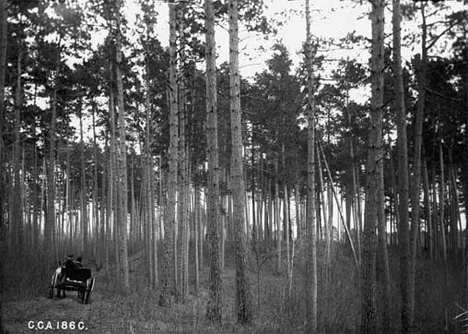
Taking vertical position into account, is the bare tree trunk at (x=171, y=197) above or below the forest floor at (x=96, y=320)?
above

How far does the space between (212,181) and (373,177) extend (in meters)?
3.88

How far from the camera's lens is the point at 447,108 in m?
19.5

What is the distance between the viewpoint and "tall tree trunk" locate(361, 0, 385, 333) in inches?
392

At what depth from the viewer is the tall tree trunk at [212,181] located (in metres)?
9.80

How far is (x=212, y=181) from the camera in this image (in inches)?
408

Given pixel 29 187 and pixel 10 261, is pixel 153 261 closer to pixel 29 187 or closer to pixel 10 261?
pixel 10 261

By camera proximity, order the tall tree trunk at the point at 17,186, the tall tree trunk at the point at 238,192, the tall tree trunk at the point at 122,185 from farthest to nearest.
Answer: the tall tree trunk at the point at 122,185 → the tall tree trunk at the point at 17,186 → the tall tree trunk at the point at 238,192

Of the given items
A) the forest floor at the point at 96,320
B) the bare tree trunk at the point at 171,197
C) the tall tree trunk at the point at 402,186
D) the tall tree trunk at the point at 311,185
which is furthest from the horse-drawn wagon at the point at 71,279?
the tall tree trunk at the point at 402,186


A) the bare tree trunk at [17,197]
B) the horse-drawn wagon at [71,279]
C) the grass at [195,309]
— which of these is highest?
the bare tree trunk at [17,197]

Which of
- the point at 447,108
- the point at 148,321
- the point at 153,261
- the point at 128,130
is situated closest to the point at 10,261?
the point at 148,321

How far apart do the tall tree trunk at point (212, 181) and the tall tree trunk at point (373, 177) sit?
3.47m

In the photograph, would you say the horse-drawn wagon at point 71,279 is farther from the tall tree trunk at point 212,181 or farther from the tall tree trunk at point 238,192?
the tall tree trunk at point 238,192

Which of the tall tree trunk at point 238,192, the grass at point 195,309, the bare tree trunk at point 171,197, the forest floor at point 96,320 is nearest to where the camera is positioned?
the forest floor at point 96,320

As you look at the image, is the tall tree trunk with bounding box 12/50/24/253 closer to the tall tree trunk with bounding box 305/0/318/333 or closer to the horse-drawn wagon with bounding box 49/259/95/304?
the horse-drawn wagon with bounding box 49/259/95/304
